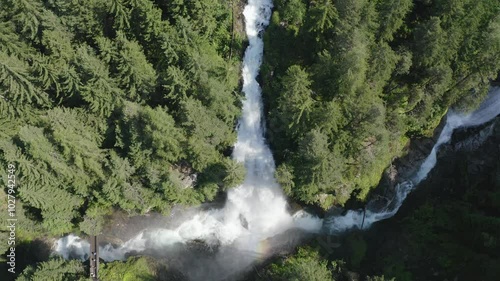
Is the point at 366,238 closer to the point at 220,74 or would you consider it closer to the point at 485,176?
the point at 485,176

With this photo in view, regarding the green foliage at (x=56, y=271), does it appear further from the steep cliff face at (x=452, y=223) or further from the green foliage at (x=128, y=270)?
the steep cliff face at (x=452, y=223)

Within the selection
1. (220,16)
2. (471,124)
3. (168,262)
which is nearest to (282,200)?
(168,262)

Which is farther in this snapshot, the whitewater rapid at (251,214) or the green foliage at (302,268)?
the whitewater rapid at (251,214)

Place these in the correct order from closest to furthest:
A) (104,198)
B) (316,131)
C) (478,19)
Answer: (316,131), (478,19), (104,198)

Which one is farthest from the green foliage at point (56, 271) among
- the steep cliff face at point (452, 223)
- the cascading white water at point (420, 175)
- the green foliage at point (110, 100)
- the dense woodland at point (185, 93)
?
the steep cliff face at point (452, 223)

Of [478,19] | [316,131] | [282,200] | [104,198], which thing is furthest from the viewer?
[282,200]

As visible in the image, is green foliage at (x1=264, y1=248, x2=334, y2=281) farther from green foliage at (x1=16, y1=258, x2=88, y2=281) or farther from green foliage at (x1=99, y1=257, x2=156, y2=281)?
green foliage at (x1=16, y1=258, x2=88, y2=281)
